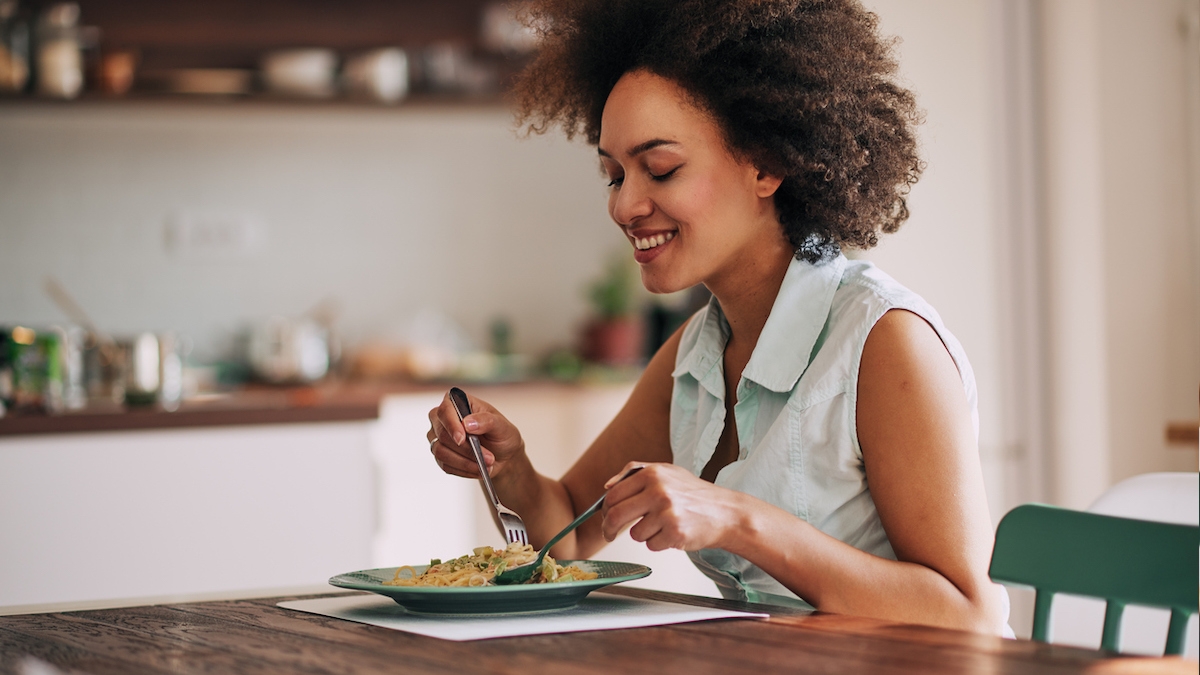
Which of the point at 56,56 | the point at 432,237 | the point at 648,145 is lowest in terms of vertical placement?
the point at 648,145

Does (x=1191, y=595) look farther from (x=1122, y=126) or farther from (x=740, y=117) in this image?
(x=1122, y=126)

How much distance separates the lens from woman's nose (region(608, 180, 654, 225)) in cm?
143

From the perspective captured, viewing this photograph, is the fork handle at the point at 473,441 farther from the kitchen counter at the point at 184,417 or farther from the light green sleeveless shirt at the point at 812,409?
the kitchen counter at the point at 184,417

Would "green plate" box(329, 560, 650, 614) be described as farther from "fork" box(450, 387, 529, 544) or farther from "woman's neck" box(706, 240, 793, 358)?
"woman's neck" box(706, 240, 793, 358)

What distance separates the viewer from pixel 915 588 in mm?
1163

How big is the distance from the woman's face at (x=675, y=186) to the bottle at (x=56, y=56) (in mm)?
3141

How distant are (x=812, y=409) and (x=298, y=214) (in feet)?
11.1

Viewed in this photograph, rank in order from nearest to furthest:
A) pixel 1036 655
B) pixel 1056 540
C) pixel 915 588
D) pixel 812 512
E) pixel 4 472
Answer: pixel 1036 655, pixel 1056 540, pixel 915 588, pixel 812 512, pixel 4 472

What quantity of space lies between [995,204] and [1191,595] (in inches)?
79.1

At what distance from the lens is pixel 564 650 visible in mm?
915

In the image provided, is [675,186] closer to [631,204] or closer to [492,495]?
[631,204]

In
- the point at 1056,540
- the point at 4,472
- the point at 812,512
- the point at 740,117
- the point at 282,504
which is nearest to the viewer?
the point at 1056,540

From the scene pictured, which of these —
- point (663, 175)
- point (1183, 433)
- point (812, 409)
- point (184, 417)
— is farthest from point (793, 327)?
point (184, 417)

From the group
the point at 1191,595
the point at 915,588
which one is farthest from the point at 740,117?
the point at 1191,595
